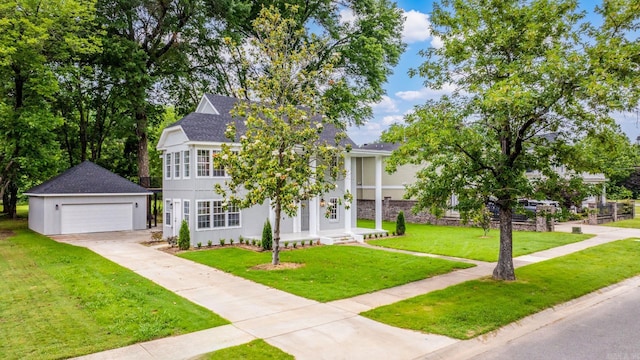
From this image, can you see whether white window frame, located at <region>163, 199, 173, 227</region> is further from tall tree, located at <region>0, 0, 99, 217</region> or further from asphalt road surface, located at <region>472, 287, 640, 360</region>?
asphalt road surface, located at <region>472, 287, 640, 360</region>

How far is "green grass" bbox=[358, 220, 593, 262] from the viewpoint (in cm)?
1693

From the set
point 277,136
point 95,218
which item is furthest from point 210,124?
point 95,218

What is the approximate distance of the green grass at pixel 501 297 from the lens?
8.30 meters

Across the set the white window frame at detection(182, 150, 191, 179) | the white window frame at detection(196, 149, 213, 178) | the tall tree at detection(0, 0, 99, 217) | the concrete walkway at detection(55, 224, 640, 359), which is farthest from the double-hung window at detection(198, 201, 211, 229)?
the tall tree at detection(0, 0, 99, 217)

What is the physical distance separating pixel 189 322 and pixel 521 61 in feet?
33.7

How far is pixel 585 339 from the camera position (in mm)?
7734

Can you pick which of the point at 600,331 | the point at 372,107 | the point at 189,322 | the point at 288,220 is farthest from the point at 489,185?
the point at 372,107

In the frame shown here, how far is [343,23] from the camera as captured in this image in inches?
1287

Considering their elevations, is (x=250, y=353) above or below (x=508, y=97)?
below

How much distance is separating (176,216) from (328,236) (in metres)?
7.61

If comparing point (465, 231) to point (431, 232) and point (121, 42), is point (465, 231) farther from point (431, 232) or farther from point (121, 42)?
point (121, 42)

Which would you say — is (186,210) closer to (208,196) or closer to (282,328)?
(208,196)

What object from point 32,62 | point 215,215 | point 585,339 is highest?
point 32,62

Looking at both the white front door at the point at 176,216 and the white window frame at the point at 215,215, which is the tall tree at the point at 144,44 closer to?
the white front door at the point at 176,216
